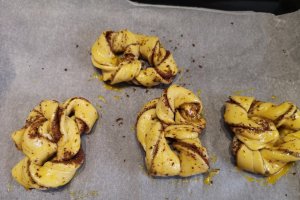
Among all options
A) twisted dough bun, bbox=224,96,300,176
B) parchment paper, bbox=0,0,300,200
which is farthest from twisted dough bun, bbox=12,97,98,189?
twisted dough bun, bbox=224,96,300,176

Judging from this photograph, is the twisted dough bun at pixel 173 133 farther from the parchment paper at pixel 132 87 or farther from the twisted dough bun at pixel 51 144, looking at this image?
the twisted dough bun at pixel 51 144

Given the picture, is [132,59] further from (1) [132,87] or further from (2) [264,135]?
(2) [264,135]

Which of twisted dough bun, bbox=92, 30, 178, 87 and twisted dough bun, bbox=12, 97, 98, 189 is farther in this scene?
twisted dough bun, bbox=92, 30, 178, 87

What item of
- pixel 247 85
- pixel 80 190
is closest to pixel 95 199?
pixel 80 190

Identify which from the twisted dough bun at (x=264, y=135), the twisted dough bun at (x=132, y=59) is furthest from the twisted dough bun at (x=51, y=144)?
the twisted dough bun at (x=264, y=135)

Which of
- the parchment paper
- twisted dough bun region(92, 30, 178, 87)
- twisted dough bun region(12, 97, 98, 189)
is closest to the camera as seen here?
twisted dough bun region(12, 97, 98, 189)

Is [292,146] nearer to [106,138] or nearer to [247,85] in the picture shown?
[247,85]

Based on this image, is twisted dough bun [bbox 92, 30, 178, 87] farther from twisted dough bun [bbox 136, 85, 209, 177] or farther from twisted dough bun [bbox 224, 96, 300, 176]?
twisted dough bun [bbox 224, 96, 300, 176]
